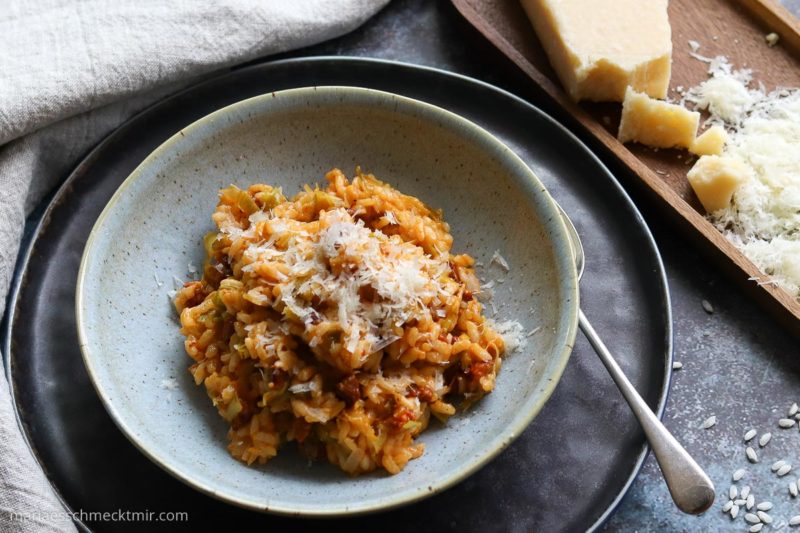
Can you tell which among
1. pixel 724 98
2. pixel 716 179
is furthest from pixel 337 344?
pixel 724 98

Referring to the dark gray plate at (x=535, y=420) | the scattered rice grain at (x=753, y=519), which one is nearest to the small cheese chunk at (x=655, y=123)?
the dark gray plate at (x=535, y=420)

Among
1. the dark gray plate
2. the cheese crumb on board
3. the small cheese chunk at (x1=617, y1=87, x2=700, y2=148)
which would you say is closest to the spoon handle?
the dark gray plate

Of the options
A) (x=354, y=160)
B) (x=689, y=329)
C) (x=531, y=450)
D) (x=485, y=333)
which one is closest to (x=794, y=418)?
(x=689, y=329)

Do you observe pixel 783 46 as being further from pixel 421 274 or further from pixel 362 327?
pixel 362 327

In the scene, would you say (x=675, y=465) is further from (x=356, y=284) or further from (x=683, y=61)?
(x=683, y=61)

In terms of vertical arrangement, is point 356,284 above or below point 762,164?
above
